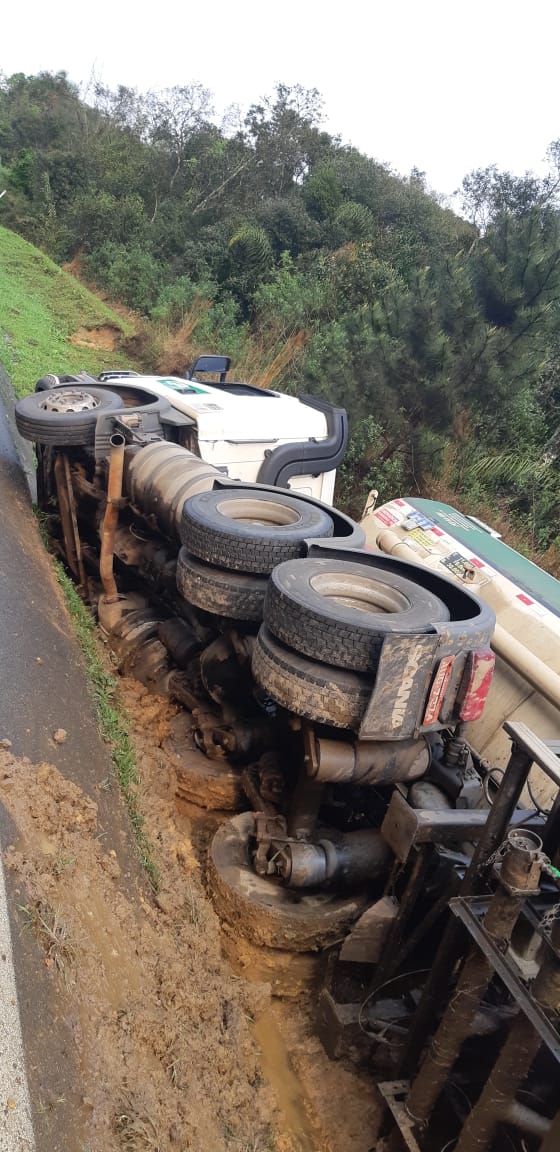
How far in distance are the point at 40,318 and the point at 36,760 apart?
13.8m

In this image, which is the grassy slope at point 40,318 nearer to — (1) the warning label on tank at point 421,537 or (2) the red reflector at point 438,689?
(1) the warning label on tank at point 421,537

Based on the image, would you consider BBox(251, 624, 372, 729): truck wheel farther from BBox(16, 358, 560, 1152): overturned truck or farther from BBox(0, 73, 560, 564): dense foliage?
BBox(0, 73, 560, 564): dense foliage

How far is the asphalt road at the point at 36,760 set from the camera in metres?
2.02

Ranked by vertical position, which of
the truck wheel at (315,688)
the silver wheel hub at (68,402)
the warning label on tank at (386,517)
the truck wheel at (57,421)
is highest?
the silver wheel hub at (68,402)

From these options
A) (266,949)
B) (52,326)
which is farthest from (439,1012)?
(52,326)

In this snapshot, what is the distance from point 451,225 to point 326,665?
73.2ft

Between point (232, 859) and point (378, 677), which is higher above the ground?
point (378, 677)

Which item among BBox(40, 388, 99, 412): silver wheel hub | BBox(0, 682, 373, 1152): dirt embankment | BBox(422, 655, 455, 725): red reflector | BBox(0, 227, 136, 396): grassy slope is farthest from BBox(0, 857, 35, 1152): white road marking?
BBox(0, 227, 136, 396): grassy slope

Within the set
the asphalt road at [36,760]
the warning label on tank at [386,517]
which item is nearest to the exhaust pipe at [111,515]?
the asphalt road at [36,760]

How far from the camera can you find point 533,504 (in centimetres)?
1193

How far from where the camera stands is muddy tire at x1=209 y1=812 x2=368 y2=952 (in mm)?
3576

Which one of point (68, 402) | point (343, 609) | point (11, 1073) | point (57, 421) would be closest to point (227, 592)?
point (343, 609)

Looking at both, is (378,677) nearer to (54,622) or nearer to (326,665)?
(326,665)

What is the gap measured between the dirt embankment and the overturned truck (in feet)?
0.65
